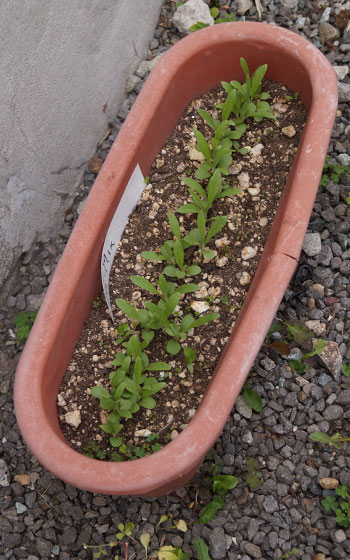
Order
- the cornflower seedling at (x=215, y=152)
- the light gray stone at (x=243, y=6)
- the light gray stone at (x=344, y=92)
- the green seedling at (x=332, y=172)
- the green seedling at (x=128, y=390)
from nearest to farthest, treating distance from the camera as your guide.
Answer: the green seedling at (x=128, y=390)
the cornflower seedling at (x=215, y=152)
the green seedling at (x=332, y=172)
the light gray stone at (x=344, y=92)
the light gray stone at (x=243, y=6)

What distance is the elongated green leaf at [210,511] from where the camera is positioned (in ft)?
5.14

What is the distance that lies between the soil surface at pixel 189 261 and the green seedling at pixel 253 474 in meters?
0.30

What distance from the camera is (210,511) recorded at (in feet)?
5.16

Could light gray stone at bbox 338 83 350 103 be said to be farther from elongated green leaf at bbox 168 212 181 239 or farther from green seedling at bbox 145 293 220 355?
green seedling at bbox 145 293 220 355

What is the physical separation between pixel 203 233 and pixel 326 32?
113 centimetres

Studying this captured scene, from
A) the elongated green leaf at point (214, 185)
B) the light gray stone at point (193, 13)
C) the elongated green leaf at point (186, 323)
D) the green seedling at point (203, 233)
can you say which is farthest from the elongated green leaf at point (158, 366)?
the light gray stone at point (193, 13)

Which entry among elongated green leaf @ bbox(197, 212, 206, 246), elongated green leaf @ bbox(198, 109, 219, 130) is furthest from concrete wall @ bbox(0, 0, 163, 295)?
elongated green leaf @ bbox(197, 212, 206, 246)

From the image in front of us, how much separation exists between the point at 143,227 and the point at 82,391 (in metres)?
0.48

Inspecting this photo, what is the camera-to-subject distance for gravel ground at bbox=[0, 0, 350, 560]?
1561 millimetres

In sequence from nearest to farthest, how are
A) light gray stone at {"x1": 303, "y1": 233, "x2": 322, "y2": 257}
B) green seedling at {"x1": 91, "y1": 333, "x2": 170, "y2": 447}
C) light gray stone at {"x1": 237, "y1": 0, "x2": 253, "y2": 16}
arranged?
green seedling at {"x1": 91, "y1": 333, "x2": 170, "y2": 447} < light gray stone at {"x1": 303, "y1": 233, "x2": 322, "y2": 257} < light gray stone at {"x1": 237, "y1": 0, "x2": 253, "y2": 16}

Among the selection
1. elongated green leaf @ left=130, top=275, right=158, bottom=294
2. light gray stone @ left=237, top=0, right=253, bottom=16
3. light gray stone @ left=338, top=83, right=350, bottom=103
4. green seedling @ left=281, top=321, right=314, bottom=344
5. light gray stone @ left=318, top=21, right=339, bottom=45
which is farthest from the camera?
light gray stone @ left=237, top=0, right=253, bottom=16

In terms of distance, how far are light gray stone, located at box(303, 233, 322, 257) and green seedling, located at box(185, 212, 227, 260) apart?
1.26 ft

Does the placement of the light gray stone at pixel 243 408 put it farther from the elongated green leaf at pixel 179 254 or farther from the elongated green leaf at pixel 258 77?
the elongated green leaf at pixel 258 77

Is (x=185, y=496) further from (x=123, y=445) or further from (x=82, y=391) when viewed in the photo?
(x=82, y=391)
